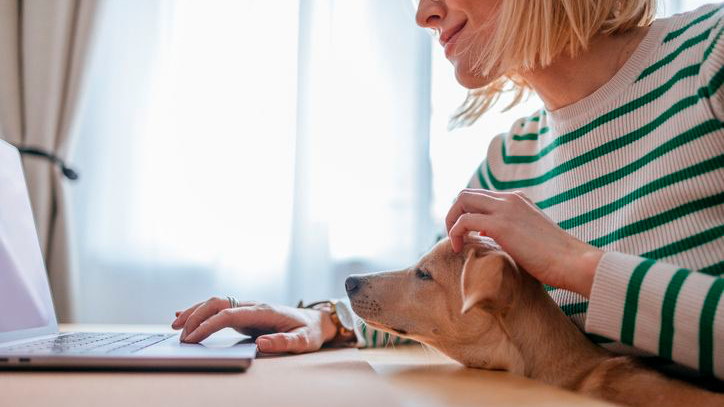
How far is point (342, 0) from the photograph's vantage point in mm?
2080

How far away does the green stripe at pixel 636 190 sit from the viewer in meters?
0.83

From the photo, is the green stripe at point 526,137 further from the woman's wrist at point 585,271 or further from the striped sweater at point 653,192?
the woman's wrist at point 585,271

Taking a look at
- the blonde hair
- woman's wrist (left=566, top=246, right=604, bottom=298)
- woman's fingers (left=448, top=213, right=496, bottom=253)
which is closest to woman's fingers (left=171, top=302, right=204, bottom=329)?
woman's fingers (left=448, top=213, right=496, bottom=253)

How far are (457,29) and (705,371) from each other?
2.54 feet

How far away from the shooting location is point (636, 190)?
0.90 meters

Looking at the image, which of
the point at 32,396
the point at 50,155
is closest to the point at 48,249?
the point at 50,155

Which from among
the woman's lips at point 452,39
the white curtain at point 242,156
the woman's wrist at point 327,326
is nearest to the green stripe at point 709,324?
the woman's wrist at point 327,326

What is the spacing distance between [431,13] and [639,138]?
492 millimetres

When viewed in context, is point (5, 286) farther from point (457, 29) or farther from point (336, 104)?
point (336, 104)

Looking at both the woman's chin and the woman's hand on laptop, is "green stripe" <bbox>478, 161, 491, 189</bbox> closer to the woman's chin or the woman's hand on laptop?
the woman's chin

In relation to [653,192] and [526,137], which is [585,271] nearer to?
[653,192]

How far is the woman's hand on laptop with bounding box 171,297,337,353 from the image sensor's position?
83 cm

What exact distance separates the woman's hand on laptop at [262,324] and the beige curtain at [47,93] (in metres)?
1.05

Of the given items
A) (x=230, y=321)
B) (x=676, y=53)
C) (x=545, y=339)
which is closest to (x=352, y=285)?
(x=230, y=321)
